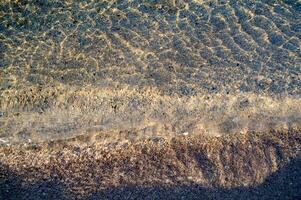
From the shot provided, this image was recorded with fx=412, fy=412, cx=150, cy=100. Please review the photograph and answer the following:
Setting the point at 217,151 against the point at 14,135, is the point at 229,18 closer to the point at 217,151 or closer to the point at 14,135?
the point at 217,151

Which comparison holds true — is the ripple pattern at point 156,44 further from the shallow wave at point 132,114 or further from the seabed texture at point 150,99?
the shallow wave at point 132,114

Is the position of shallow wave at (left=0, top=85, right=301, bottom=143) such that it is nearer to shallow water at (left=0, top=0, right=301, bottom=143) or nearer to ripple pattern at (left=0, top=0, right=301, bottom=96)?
shallow water at (left=0, top=0, right=301, bottom=143)

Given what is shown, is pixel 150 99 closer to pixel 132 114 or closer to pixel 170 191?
pixel 132 114

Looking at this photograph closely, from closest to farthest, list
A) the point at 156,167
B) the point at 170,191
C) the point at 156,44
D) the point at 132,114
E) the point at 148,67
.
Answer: the point at 170,191, the point at 156,167, the point at 132,114, the point at 148,67, the point at 156,44

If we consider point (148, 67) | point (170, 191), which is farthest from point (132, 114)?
point (170, 191)

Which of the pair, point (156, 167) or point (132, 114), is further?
point (132, 114)

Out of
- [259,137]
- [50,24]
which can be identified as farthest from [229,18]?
[50,24]
